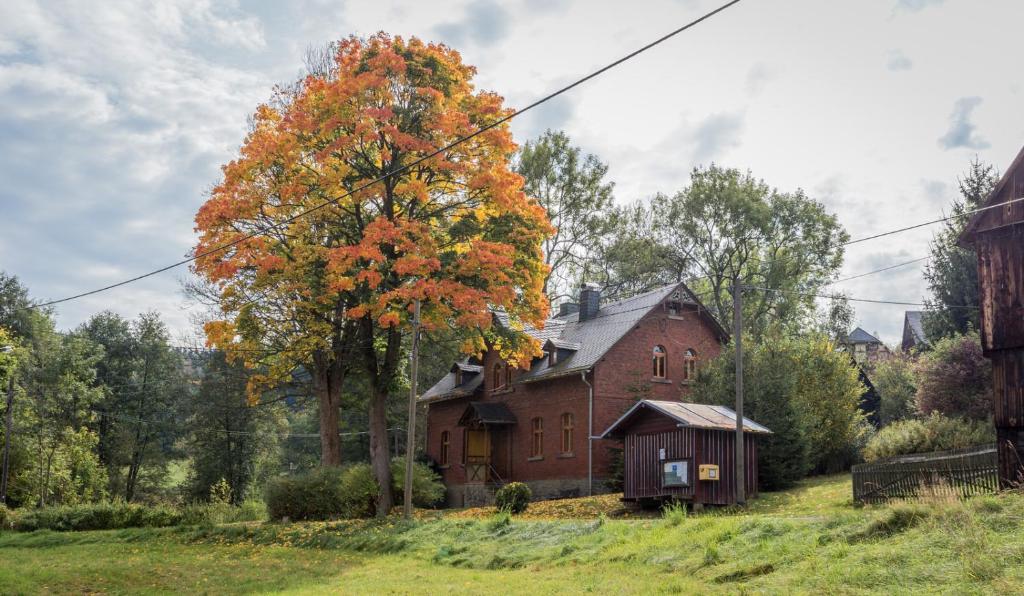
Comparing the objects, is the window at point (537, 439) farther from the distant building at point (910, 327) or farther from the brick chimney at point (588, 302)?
the distant building at point (910, 327)

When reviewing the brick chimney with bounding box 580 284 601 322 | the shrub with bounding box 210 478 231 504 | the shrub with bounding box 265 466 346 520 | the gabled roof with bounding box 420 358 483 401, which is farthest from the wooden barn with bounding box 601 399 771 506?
the shrub with bounding box 210 478 231 504

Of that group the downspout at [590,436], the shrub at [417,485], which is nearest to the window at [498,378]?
the downspout at [590,436]

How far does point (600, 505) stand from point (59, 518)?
1769 centimetres

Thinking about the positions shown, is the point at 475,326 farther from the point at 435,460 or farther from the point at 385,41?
the point at 435,460

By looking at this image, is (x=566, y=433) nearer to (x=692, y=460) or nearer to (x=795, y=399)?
(x=795, y=399)

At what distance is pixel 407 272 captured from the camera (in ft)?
82.7

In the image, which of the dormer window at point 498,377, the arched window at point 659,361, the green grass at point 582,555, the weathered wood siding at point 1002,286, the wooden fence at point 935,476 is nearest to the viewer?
the green grass at point 582,555

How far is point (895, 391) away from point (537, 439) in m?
18.0

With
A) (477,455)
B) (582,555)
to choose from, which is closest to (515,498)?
(477,455)

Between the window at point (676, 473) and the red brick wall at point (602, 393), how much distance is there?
867 centimetres

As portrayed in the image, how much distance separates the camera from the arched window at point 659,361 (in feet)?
119

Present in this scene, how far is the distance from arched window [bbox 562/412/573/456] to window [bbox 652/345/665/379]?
394cm

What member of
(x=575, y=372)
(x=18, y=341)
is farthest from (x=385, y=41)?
(x=18, y=341)

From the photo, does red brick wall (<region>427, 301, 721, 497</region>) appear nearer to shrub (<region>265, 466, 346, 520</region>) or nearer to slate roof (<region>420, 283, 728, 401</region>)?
slate roof (<region>420, 283, 728, 401</region>)
